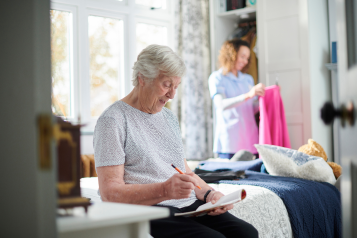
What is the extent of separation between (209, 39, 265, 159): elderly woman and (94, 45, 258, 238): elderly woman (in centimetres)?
179

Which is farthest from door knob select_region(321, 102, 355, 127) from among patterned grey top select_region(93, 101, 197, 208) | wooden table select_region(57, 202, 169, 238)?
patterned grey top select_region(93, 101, 197, 208)

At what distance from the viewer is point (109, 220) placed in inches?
25.9

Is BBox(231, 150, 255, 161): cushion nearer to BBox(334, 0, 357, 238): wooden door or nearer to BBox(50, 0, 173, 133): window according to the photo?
BBox(50, 0, 173, 133): window

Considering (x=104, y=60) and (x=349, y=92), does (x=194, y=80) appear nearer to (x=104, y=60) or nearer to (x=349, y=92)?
(x=104, y=60)

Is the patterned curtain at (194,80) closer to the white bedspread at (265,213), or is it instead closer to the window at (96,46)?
the window at (96,46)

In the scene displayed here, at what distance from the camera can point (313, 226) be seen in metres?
1.88

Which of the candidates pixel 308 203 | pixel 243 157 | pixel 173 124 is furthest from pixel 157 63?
pixel 243 157

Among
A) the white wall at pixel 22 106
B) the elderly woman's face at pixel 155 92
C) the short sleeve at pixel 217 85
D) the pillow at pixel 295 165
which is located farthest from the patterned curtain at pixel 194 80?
the white wall at pixel 22 106

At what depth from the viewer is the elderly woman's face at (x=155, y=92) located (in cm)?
148

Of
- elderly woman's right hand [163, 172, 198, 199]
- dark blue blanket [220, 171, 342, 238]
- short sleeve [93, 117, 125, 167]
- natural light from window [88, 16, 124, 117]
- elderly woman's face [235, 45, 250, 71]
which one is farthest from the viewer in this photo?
natural light from window [88, 16, 124, 117]

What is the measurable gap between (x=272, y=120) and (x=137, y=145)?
2.09 meters

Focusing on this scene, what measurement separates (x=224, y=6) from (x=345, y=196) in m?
3.43

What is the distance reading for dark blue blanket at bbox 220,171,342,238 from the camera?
1834 millimetres

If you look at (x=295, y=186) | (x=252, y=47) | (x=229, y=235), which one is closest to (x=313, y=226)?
(x=295, y=186)
